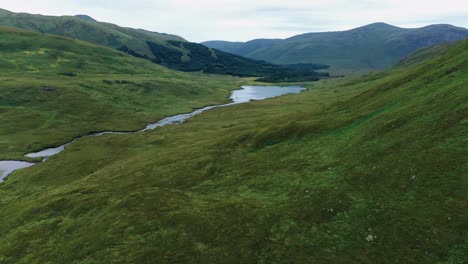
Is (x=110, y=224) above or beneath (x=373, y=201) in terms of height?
beneath

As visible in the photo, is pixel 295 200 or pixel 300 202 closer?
pixel 300 202

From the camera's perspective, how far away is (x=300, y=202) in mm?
38469

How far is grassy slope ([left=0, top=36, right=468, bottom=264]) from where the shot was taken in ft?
98.4

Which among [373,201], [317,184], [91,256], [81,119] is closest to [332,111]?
[317,184]

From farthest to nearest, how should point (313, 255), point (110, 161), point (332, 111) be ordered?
point (110, 161)
point (332, 111)
point (313, 255)

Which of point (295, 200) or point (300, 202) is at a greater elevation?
point (300, 202)

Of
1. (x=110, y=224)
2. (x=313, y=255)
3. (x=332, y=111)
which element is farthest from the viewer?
(x=332, y=111)

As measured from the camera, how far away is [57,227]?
44.4 m

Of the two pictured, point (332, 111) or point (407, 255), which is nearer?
point (407, 255)

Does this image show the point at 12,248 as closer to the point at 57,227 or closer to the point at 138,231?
the point at 57,227

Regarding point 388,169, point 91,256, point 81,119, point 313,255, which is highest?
point 388,169

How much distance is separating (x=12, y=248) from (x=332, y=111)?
65.7 m

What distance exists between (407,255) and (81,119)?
6791 inches

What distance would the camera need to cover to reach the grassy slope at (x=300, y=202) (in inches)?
1181
